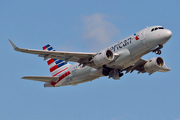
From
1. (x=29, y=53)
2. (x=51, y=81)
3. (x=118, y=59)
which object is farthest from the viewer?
(x=51, y=81)

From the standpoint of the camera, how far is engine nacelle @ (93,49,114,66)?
4084 centimetres


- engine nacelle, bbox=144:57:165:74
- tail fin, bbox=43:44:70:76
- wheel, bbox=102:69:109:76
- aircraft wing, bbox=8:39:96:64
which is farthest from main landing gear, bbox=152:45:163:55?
tail fin, bbox=43:44:70:76

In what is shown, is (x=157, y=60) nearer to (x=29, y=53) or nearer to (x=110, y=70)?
(x=110, y=70)

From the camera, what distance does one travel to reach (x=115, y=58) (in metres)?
41.9

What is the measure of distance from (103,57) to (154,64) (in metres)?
9.00

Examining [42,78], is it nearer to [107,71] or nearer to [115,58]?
[107,71]

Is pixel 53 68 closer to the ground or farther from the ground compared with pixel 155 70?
farther from the ground

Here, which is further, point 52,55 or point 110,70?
point 110,70

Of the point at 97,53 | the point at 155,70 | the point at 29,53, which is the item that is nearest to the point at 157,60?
the point at 155,70

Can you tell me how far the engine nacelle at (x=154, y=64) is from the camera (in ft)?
152

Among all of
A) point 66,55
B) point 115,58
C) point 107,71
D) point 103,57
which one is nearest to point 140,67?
point 107,71

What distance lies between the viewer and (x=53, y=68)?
5297 cm

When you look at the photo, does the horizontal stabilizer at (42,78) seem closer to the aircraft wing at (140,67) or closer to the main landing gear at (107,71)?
the main landing gear at (107,71)

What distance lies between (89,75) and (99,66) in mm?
2799
